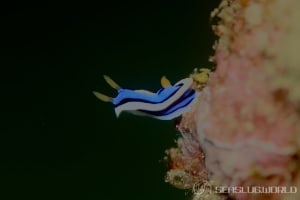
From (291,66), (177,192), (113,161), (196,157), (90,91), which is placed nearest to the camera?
(291,66)

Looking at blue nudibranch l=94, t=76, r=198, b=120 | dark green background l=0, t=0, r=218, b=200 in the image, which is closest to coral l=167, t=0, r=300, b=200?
blue nudibranch l=94, t=76, r=198, b=120

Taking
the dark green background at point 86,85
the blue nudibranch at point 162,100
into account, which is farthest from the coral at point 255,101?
the dark green background at point 86,85

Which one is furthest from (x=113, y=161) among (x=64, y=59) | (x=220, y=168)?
(x=220, y=168)

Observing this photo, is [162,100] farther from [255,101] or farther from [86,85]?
[86,85]

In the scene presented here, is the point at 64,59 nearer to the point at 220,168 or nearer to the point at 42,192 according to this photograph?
the point at 42,192

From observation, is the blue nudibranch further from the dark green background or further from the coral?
the dark green background

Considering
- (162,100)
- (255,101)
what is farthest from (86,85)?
(255,101)

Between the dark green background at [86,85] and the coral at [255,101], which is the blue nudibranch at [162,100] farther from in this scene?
the dark green background at [86,85]
